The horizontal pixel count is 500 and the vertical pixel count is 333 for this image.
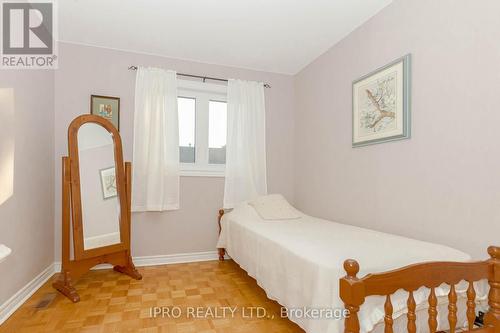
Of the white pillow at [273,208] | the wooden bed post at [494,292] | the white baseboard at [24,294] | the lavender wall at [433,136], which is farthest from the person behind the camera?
the white pillow at [273,208]

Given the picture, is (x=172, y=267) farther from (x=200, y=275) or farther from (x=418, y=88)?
(x=418, y=88)

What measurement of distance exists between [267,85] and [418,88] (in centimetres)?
199

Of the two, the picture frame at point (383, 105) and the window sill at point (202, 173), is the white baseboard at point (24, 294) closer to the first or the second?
the window sill at point (202, 173)

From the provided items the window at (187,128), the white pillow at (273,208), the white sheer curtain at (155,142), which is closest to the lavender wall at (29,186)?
the white sheer curtain at (155,142)

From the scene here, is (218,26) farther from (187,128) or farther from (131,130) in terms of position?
(131,130)

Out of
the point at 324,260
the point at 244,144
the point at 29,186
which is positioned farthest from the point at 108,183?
the point at 324,260

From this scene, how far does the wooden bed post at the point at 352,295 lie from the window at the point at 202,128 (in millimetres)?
2523

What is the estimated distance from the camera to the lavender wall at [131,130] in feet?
9.90

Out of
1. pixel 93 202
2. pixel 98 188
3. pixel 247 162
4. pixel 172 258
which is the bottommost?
pixel 172 258

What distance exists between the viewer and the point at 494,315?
132 cm

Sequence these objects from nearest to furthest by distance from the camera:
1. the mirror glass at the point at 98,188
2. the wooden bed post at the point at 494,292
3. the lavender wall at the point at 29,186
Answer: the wooden bed post at the point at 494,292
the lavender wall at the point at 29,186
the mirror glass at the point at 98,188

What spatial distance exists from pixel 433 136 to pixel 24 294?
327 centimetres

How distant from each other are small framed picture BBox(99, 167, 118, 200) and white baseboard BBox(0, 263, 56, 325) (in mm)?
881

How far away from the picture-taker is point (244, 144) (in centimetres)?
352
